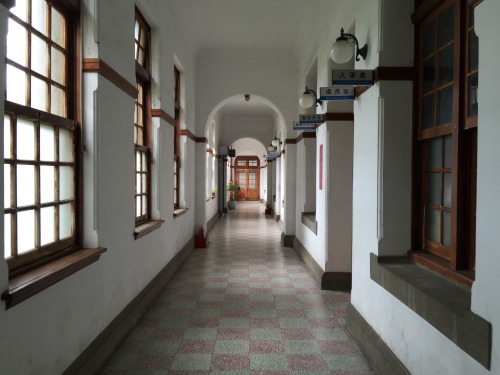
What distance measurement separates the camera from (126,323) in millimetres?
4062

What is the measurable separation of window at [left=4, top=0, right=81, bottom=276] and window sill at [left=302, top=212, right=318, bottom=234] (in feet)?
14.4

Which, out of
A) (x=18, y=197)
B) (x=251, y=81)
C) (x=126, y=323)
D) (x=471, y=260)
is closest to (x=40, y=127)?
(x=18, y=197)

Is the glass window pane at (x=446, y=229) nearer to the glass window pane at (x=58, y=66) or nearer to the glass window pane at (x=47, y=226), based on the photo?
the glass window pane at (x=47, y=226)

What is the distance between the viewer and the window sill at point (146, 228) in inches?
177

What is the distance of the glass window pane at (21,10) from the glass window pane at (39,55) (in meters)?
0.14

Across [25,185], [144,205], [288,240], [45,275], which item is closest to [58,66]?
[25,185]

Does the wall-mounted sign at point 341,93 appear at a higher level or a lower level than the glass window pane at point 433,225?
higher

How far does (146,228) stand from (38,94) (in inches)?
94.4

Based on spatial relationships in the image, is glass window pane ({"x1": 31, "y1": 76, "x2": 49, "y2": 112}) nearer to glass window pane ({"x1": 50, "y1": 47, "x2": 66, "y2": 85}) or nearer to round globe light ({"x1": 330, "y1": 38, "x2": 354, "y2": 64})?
glass window pane ({"x1": 50, "y1": 47, "x2": 66, "y2": 85})

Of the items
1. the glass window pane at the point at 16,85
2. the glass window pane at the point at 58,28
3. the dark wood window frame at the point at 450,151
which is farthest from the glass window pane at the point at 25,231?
the dark wood window frame at the point at 450,151

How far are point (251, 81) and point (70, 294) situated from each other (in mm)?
7679

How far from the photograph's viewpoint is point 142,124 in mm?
5430

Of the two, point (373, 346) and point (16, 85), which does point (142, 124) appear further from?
point (373, 346)

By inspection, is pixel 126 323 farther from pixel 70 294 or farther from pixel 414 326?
pixel 414 326
